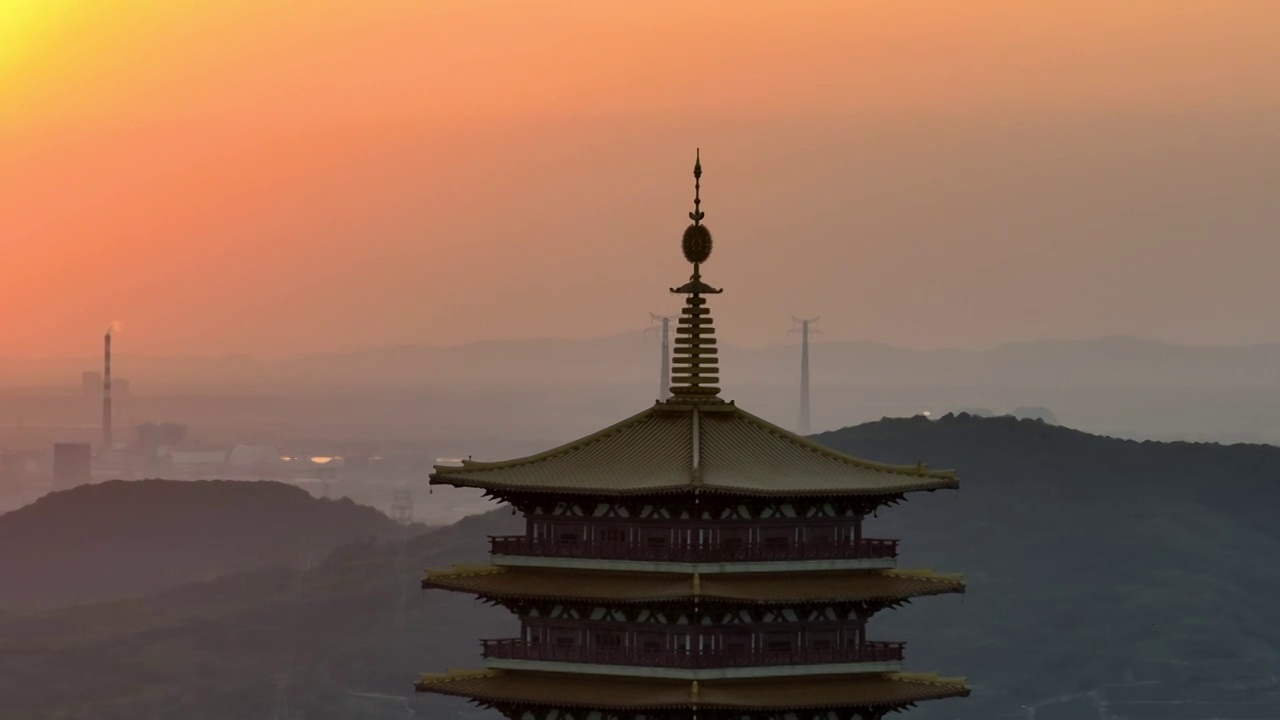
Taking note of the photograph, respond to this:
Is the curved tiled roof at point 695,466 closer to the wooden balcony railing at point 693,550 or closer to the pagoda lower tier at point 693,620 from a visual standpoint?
the wooden balcony railing at point 693,550

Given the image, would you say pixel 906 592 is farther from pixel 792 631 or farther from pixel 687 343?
pixel 687 343

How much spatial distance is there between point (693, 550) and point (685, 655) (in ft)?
9.32

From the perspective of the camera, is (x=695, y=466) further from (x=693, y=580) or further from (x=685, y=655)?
(x=685, y=655)

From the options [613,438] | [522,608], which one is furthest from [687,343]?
[522,608]

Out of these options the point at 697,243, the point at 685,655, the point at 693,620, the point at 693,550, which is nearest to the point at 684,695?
the point at 685,655

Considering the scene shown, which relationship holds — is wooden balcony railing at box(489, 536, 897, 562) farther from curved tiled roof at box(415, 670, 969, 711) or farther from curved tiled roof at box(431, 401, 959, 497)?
curved tiled roof at box(415, 670, 969, 711)

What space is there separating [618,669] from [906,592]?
328 inches

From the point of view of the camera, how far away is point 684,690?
8456 centimetres

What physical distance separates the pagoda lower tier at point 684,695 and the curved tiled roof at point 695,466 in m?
5.21

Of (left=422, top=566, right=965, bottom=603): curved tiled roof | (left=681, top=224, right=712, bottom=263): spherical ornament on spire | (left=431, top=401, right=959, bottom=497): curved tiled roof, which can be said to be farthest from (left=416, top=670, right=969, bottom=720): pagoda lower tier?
(left=681, top=224, right=712, bottom=263): spherical ornament on spire

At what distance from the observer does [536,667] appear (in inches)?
3415

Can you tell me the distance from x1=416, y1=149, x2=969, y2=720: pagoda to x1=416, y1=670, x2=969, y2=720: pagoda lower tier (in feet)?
0.20

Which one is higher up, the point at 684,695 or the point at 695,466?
the point at 695,466

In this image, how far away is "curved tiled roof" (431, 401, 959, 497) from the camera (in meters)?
85.6
